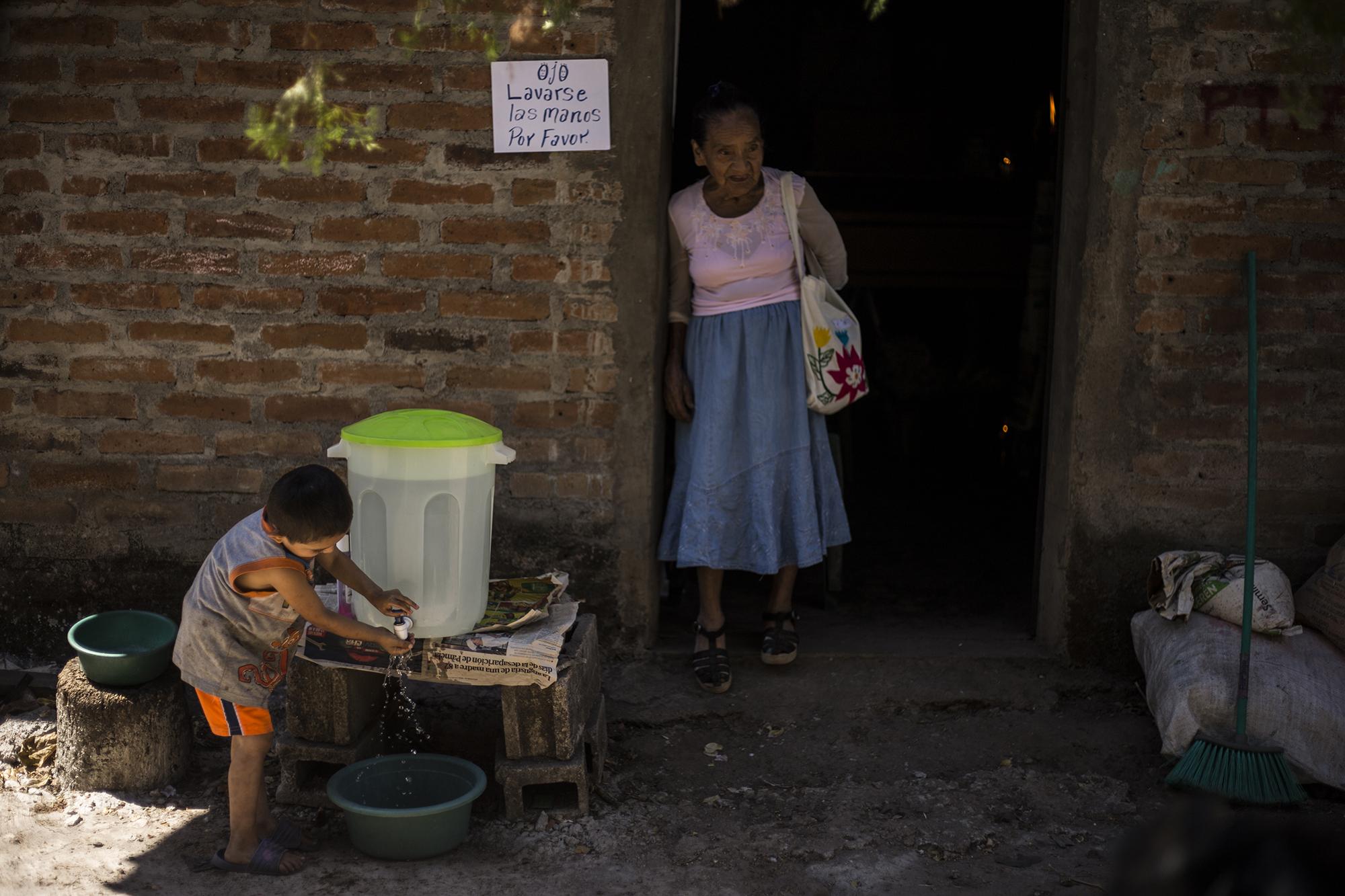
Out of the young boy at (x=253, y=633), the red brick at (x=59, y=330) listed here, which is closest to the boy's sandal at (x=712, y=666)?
the young boy at (x=253, y=633)

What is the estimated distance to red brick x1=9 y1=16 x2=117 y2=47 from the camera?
3652mm

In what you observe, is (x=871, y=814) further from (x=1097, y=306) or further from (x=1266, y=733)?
(x=1097, y=306)

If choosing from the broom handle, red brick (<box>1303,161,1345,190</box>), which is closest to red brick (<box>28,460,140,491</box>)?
the broom handle

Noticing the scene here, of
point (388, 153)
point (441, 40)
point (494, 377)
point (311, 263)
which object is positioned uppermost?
point (441, 40)

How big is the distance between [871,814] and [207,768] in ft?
5.91

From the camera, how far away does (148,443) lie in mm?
3793

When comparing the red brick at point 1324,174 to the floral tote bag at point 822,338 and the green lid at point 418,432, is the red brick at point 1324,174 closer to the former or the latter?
the floral tote bag at point 822,338

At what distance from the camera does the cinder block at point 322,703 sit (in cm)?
315

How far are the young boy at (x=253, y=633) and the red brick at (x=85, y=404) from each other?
3.56 feet

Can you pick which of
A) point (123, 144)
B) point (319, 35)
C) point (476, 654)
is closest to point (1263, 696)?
point (476, 654)

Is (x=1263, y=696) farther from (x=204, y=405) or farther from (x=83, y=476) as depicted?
(x=83, y=476)

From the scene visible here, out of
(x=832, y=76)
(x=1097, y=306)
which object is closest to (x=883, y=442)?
(x=832, y=76)

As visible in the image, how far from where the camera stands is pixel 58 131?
368cm

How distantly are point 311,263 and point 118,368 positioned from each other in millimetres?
664
